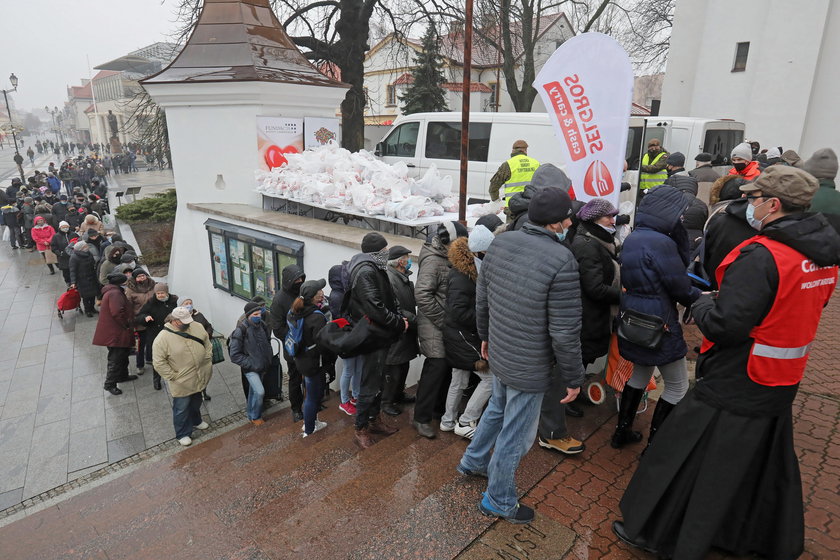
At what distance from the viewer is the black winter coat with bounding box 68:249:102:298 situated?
384 inches

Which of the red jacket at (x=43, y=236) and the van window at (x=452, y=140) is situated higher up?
the van window at (x=452, y=140)

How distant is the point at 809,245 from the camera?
2.23 meters

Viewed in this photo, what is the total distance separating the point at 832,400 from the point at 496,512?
336cm

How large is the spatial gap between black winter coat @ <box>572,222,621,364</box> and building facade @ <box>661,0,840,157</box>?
15.5 meters

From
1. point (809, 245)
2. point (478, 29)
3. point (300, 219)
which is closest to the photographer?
point (809, 245)

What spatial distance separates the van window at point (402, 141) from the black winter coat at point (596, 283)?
7.41m

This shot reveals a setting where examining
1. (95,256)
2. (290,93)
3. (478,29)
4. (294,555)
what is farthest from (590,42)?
(478,29)

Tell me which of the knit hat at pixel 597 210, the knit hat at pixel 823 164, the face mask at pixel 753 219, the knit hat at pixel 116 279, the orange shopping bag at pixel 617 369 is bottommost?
the knit hat at pixel 116 279

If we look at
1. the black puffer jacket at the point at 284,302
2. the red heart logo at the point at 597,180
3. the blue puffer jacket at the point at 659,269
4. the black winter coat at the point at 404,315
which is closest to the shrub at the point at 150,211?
the black puffer jacket at the point at 284,302

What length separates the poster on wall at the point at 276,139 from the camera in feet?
29.9

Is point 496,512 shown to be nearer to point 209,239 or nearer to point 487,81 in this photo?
point 209,239

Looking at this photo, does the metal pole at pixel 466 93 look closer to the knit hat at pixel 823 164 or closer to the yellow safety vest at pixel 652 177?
the knit hat at pixel 823 164

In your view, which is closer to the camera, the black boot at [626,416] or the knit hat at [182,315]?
the black boot at [626,416]

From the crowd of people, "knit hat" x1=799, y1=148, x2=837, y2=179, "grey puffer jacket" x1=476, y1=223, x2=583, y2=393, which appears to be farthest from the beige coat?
"knit hat" x1=799, y1=148, x2=837, y2=179
